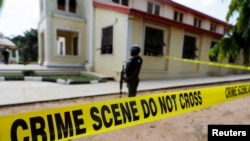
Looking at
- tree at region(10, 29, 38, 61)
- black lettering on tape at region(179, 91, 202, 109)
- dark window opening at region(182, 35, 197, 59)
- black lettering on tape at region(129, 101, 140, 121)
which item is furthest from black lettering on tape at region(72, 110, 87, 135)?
tree at region(10, 29, 38, 61)

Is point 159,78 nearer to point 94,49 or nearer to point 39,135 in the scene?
point 94,49

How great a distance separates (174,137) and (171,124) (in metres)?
0.64

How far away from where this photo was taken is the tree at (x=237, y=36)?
126 inches

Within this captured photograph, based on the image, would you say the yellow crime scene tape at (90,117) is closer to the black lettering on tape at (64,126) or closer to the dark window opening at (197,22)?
the black lettering on tape at (64,126)

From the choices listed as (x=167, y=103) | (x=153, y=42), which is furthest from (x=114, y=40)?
(x=167, y=103)

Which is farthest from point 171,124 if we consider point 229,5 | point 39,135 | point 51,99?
point 51,99

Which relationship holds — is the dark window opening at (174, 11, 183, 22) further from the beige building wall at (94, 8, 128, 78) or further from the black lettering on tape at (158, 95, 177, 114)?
the black lettering on tape at (158, 95, 177, 114)

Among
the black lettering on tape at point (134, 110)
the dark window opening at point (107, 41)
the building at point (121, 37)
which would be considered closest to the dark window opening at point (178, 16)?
the building at point (121, 37)

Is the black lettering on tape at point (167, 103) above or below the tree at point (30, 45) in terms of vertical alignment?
below

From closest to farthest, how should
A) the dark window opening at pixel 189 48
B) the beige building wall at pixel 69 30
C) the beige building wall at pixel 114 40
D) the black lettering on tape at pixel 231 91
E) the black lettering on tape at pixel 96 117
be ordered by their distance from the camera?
1. the black lettering on tape at pixel 96 117
2. the black lettering on tape at pixel 231 91
3. the beige building wall at pixel 114 40
4. the dark window opening at pixel 189 48
5. the beige building wall at pixel 69 30

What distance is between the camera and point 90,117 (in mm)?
2025

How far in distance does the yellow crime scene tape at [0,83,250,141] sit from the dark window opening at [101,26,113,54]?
837 centimetres

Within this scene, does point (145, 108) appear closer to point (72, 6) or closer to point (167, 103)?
point (167, 103)

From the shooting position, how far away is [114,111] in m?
2.18
